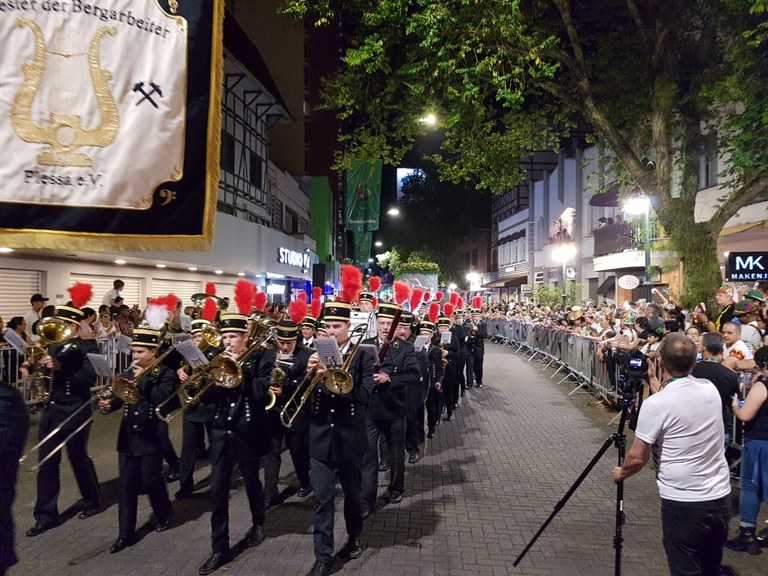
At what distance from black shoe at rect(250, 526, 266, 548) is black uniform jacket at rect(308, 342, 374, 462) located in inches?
40.3

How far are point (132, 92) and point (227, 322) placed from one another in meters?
1.88

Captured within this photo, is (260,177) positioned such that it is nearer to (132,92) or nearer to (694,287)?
(694,287)

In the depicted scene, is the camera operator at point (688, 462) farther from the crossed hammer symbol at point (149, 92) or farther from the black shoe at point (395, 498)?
the crossed hammer symbol at point (149, 92)

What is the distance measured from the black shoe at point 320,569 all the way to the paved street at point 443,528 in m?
0.18

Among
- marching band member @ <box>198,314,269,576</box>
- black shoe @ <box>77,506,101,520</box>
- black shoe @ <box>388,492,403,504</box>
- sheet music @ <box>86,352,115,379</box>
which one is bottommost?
black shoe @ <box>77,506,101,520</box>

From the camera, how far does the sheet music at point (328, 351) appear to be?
13.2 ft

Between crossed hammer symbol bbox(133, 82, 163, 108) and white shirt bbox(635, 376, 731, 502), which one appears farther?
crossed hammer symbol bbox(133, 82, 163, 108)

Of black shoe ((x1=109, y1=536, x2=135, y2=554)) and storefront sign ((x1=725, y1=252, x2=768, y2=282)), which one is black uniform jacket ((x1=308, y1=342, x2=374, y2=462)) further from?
storefront sign ((x1=725, y1=252, x2=768, y2=282))

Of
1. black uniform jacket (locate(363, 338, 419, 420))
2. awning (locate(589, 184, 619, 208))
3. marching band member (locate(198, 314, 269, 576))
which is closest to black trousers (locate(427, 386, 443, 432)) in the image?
black uniform jacket (locate(363, 338, 419, 420))

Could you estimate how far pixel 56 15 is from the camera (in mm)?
3750

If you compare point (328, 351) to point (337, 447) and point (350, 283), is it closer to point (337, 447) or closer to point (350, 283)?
point (337, 447)

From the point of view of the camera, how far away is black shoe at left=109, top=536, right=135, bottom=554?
472 cm

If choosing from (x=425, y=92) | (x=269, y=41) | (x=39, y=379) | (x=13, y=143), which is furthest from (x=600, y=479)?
(x=269, y=41)

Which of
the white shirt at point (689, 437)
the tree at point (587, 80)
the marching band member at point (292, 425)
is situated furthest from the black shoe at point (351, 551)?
the tree at point (587, 80)
